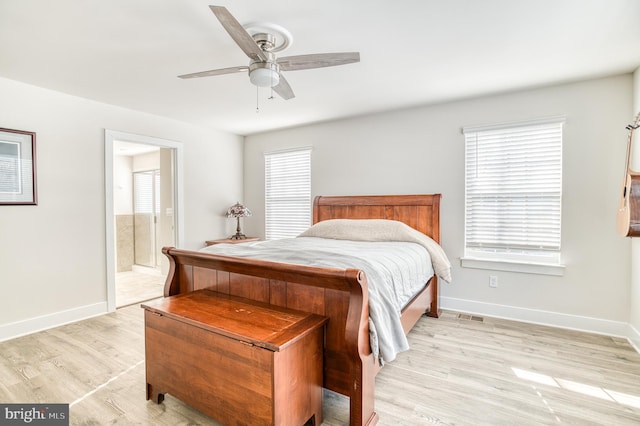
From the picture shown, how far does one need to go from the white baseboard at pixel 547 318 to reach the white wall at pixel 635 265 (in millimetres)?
20

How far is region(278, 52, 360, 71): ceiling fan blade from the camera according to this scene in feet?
6.15

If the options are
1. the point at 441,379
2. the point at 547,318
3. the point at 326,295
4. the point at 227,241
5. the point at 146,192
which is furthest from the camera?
the point at 146,192

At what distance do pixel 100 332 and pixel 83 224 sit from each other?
1.18 metres

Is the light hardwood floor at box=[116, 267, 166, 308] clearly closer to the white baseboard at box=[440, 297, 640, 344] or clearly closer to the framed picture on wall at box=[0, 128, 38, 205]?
the framed picture on wall at box=[0, 128, 38, 205]

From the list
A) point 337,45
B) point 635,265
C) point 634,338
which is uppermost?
point 337,45

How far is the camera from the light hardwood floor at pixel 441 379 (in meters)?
1.80

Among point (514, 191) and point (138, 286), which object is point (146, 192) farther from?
point (514, 191)

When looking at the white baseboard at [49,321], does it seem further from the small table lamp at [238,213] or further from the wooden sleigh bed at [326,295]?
the small table lamp at [238,213]

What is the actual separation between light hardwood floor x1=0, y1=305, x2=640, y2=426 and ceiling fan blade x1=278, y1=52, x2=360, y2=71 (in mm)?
2110

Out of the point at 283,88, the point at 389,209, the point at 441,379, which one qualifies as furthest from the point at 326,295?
the point at 389,209

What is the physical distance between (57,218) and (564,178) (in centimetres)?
Answer: 505

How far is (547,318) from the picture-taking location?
3094 millimetres

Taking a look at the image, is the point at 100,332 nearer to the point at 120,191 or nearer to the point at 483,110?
the point at 120,191

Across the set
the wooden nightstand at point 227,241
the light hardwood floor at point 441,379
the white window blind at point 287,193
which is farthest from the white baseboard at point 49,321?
the white window blind at point 287,193
